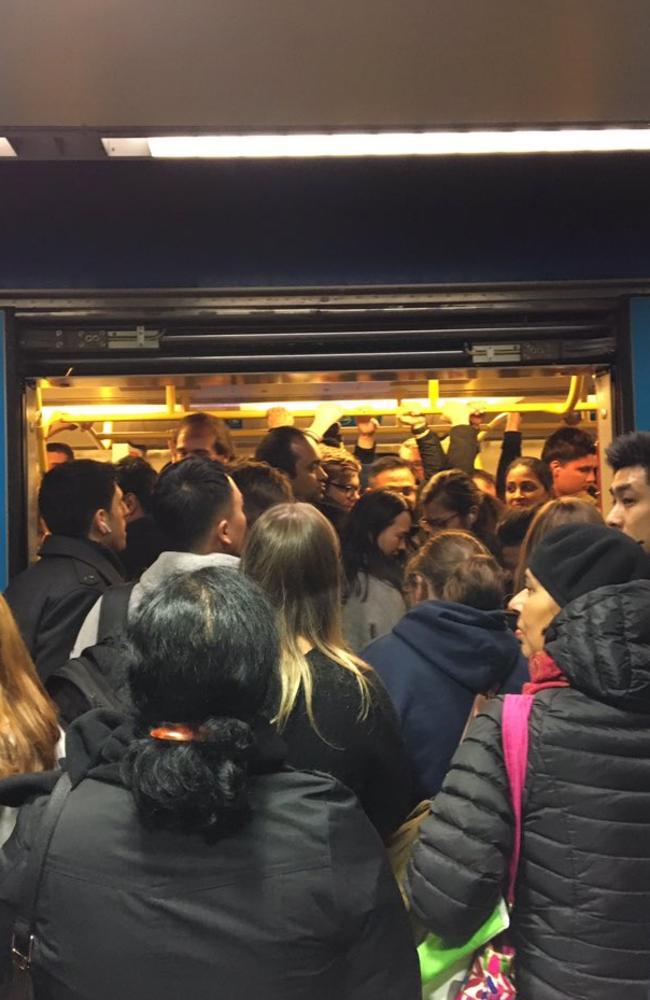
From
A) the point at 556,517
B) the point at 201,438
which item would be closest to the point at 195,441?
the point at 201,438

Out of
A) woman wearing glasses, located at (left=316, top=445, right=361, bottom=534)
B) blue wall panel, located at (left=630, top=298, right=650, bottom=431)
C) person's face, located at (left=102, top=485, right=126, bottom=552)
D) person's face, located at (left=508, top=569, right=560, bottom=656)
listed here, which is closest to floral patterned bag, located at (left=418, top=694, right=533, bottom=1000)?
person's face, located at (left=508, top=569, right=560, bottom=656)

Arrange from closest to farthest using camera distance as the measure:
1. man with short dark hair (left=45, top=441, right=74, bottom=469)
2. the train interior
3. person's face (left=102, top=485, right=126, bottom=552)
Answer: person's face (left=102, top=485, right=126, bottom=552), the train interior, man with short dark hair (left=45, top=441, right=74, bottom=469)

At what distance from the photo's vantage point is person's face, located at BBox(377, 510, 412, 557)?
3676mm

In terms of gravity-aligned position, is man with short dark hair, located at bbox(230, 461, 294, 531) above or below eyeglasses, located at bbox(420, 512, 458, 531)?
above

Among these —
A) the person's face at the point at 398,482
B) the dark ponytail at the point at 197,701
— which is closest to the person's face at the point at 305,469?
the person's face at the point at 398,482

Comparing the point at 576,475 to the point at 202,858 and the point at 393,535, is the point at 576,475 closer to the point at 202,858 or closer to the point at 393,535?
the point at 393,535

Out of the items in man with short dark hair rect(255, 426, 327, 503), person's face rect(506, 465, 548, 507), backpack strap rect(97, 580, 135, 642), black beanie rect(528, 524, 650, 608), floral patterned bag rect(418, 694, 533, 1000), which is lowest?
floral patterned bag rect(418, 694, 533, 1000)

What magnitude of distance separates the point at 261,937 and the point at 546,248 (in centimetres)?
299

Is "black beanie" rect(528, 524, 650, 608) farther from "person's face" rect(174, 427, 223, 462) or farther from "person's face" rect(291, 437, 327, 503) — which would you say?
"person's face" rect(174, 427, 223, 462)

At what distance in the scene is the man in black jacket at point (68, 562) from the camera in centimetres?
316

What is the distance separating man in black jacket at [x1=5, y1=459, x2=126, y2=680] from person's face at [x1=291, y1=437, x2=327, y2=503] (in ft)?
2.71

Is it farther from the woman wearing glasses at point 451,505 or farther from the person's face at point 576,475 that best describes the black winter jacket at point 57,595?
the person's face at point 576,475

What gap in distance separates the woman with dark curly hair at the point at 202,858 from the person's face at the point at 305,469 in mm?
2473

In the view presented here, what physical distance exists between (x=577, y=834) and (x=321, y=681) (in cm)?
58
